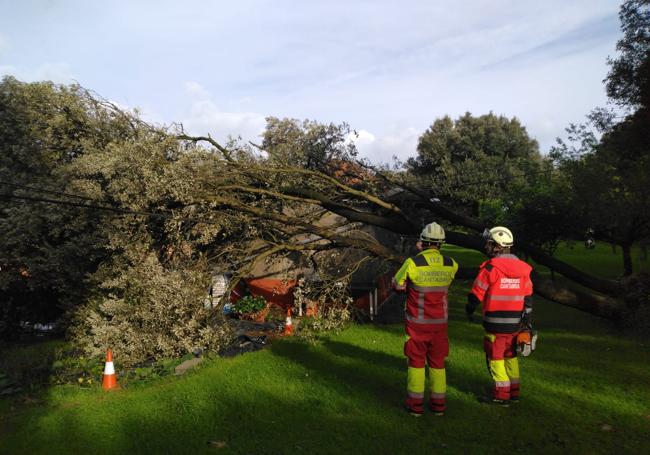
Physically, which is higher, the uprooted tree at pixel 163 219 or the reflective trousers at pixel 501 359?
the uprooted tree at pixel 163 219

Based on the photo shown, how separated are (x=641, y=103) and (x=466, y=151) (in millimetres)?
22293

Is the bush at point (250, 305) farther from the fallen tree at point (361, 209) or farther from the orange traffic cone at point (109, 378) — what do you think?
the orange traffic cone at point (109, 378)

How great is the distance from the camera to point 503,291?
5.22 meters

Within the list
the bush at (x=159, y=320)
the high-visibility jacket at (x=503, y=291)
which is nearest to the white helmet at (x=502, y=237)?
the high-visibility jacket at (x=503, y=291)

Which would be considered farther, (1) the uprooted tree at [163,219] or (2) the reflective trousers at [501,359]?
(1) the uprooted tree at [163,219]

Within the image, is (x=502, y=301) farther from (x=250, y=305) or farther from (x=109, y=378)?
(x=250, y=305)

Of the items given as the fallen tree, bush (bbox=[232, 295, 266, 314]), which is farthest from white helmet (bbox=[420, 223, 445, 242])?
bush (bbox=[232, 295, 266, 314])

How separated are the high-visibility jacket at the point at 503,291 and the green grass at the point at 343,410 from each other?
38.8 inches

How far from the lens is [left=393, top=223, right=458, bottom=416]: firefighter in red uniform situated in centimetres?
519

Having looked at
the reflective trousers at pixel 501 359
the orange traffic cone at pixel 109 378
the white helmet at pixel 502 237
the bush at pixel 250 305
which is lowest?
the orange traffic cone at pixel 109 378

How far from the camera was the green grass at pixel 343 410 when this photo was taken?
481cm

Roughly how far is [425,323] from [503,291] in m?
0.87

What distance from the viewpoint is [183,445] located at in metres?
5.02

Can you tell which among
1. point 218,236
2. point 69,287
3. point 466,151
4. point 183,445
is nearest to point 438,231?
point 183,445
